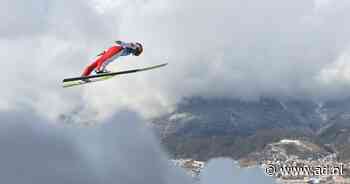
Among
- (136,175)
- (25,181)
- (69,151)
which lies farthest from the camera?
(136,175)

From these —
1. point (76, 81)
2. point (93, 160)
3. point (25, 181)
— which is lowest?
point (25, 181)

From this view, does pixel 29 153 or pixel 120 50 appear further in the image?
pixel 120 50

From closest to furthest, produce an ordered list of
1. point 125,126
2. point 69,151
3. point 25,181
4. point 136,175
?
point 25,181 → point 69,151 → point 136,175 → point 125,126

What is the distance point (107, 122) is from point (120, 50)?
23538mm

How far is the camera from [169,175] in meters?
110

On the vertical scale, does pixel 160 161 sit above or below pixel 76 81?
below

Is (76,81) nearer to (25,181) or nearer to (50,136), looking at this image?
(50,136)

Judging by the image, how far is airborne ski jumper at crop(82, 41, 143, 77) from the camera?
105500 mm

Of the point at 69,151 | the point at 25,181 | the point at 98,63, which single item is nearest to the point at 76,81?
the point at 98,63

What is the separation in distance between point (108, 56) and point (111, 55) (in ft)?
1.64

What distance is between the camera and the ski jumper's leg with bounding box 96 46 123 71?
346 feet

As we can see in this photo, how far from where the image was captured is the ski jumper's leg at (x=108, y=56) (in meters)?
105

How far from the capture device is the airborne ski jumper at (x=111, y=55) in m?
106

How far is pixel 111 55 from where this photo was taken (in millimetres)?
106000
